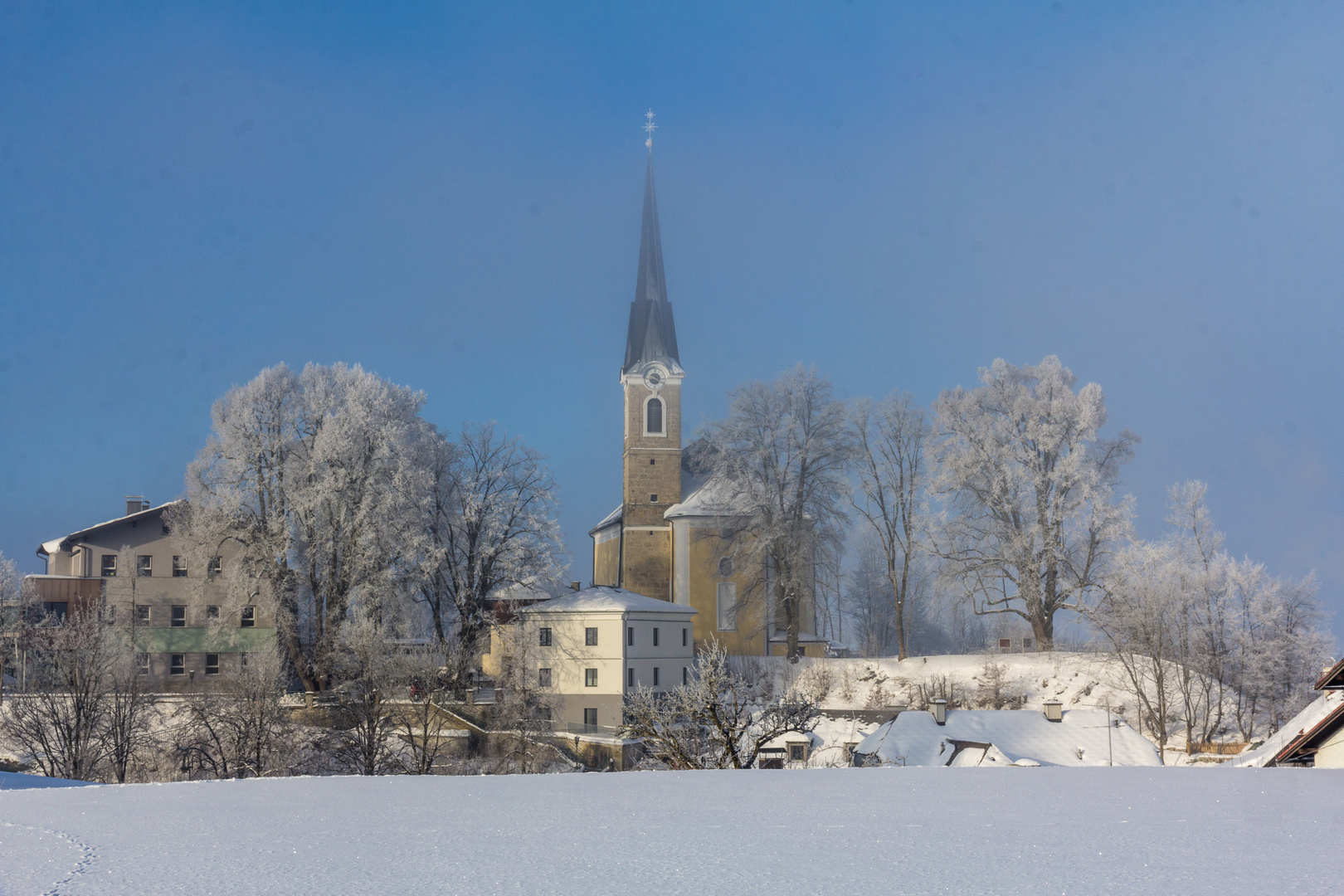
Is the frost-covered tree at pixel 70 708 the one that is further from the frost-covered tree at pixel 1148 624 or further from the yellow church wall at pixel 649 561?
the frost-covered tree at pixel 1148 624

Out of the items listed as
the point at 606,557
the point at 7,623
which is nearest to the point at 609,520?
the point at 606,557

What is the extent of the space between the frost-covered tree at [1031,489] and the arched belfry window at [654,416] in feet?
49.6

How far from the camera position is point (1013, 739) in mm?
26891

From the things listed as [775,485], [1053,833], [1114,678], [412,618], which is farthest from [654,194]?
[1053,833]

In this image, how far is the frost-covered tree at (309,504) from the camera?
104 ft

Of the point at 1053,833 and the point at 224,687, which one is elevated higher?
the point at 1053,833

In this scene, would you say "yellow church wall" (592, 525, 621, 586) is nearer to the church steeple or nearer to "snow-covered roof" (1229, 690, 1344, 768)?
the church steeple

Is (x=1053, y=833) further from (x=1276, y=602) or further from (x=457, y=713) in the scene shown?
(x=1276, y=602)

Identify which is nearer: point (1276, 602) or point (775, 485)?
point (1276, 602)

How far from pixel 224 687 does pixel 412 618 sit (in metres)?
5.85

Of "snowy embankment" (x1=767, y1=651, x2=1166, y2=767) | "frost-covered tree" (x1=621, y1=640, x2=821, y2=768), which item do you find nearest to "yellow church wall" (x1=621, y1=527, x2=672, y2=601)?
"snowy embankment" (x1=767, y1=651, x2=1166, y2=767)

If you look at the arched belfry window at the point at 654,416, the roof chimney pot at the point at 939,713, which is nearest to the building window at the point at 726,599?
the arched belfry window at the point at 654,416

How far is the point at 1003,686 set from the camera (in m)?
33.3

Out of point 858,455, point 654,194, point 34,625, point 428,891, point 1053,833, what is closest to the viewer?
point 428,891
